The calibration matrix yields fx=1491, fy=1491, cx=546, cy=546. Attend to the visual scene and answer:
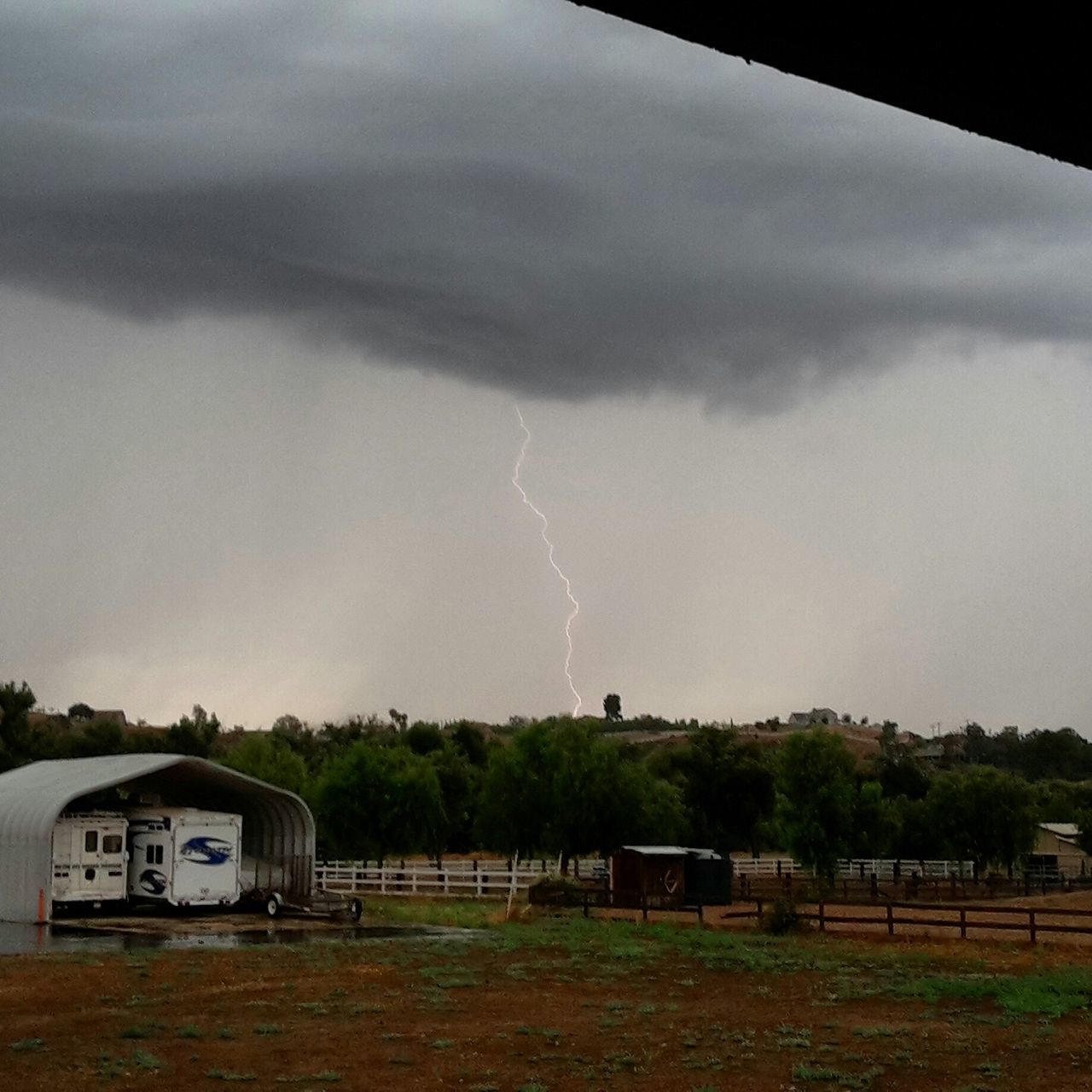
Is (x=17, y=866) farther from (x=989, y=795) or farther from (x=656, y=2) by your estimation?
(x=989, y=795)

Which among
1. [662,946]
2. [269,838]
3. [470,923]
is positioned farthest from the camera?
[269,838]

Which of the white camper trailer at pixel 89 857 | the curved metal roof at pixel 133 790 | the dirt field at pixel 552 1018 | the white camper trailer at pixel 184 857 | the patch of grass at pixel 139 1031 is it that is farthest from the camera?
the white camper trailer at pixel 184 857

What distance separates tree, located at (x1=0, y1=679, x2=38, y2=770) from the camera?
83062 millimetres

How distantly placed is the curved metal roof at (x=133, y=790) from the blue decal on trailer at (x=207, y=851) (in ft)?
7.42

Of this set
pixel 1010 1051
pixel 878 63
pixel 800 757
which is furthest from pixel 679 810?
pixel 878 63

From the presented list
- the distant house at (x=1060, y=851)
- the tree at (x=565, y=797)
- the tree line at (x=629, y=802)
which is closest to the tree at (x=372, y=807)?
the tree line at (x=629, y=802)

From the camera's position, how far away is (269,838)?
4472cm

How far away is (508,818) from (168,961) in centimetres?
2929

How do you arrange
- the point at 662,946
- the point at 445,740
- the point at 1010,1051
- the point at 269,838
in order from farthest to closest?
the point at 445,740 → the point at 269,838 → the point at 662,946 → the point at 1010,1051

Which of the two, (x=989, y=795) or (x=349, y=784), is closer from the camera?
(x=349, y=784)

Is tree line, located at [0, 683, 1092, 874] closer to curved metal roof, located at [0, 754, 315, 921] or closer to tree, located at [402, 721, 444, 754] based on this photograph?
curved metal roof, located at [0, 754, 315, 921]

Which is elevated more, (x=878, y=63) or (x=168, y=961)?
(x=878, y=63)

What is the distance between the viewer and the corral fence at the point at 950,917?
28.9m

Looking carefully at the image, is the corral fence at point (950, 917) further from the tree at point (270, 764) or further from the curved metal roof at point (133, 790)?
the tree at point (270, 764)
